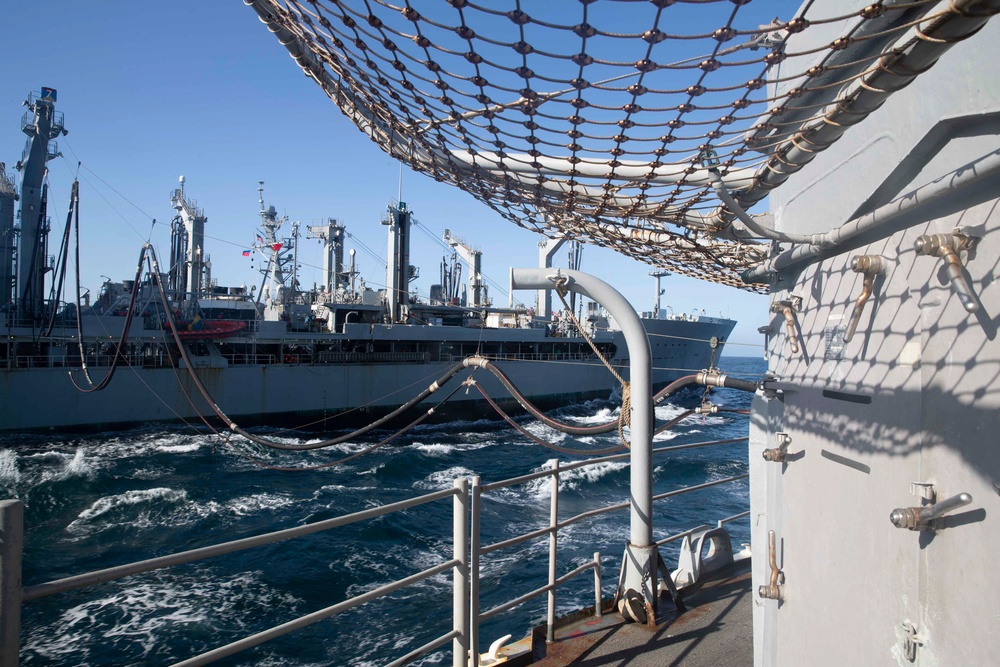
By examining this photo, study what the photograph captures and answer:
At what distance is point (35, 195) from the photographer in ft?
61.6

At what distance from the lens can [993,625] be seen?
1.18 m

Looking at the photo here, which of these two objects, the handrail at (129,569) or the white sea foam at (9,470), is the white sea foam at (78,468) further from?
the handrail at (129,569)

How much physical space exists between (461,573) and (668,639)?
1.31 metres

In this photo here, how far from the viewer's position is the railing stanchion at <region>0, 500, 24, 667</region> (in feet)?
3.47

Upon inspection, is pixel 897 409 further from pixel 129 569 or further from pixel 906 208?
pixel 129 569

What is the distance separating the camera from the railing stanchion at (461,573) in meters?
2.01

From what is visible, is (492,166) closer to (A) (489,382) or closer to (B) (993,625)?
(B) (993,625)

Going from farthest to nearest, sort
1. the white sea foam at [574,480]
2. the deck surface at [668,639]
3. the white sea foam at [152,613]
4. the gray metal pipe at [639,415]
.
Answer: the white sea foam at [574,480]
the white sea foam at [152,613]
the gray metal pipe at [639,415]
the deck surface at [668,639]

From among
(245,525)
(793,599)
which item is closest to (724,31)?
(793,599)

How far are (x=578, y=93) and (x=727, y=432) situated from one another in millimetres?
20877

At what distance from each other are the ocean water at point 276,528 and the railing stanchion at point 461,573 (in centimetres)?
177

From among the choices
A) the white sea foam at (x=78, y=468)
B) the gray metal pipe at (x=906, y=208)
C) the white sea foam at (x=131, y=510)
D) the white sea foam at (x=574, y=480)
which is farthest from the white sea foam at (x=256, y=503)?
the gray metal pipe at (x=906, y=208)

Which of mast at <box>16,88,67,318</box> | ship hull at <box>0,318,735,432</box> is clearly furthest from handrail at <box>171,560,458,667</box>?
mast at <box>16,88,67,318</box>

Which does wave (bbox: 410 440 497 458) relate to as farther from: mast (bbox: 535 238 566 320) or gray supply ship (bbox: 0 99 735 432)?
mast (bbox: 535 238 566 320)
